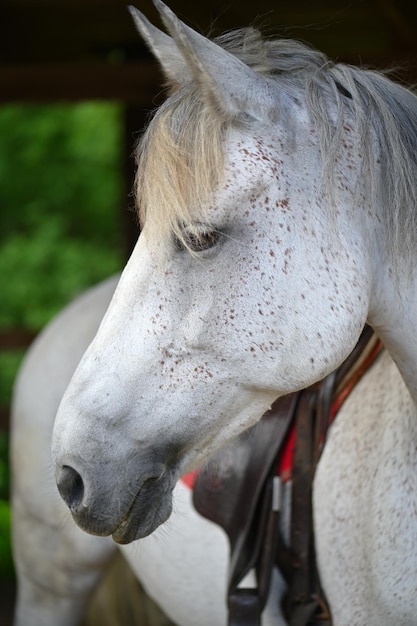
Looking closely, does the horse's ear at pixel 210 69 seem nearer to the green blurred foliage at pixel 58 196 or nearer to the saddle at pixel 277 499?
the saddle at pixel 277 499

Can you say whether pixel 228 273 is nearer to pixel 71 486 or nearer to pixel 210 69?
pixel 210 69

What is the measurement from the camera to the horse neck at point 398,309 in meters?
1.40

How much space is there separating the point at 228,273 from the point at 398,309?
33 cm

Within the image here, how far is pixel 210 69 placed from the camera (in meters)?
1.26

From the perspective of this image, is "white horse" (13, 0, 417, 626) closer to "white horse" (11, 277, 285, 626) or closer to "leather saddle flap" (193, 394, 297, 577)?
"leather saddle flap" (193, 394, 297, 577)

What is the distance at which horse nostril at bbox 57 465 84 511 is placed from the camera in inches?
52.7

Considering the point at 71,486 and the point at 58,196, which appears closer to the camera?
the point at 71,486

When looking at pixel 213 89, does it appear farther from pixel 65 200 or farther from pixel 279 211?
pixel 65 200

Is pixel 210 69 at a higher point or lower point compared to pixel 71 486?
higher

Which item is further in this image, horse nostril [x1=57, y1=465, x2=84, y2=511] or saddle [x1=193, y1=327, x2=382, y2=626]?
saddle [x1=193, y1=327, x2=382, y2=626]

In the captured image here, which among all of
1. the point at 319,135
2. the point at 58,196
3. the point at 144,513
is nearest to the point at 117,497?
the point at 144,513

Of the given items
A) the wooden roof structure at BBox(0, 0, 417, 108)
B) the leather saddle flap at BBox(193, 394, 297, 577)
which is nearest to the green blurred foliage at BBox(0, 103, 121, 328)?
the wooden roof structure at BBox(0, 0, 417, 108)

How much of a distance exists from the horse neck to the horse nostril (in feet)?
1.98

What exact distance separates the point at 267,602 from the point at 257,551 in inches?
6.0
